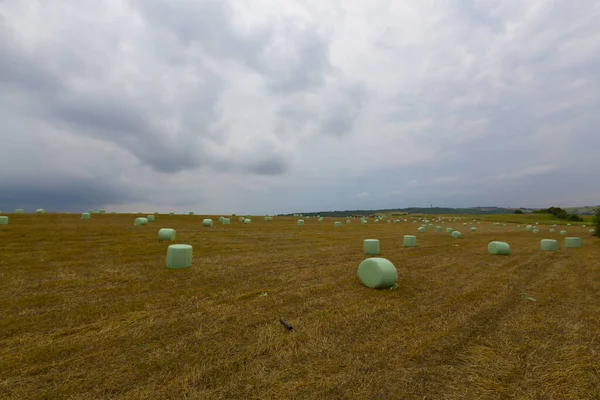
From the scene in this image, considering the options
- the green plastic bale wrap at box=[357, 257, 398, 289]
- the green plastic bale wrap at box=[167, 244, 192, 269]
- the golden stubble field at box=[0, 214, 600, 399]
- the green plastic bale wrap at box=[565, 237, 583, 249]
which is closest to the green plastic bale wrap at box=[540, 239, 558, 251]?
the green plastic bale wrap at box=[565, 237, 583, 249]

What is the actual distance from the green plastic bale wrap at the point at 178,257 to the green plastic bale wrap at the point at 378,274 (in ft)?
24.0

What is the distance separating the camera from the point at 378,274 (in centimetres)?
929

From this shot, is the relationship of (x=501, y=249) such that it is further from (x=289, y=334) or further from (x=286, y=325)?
(x=289, y=334)

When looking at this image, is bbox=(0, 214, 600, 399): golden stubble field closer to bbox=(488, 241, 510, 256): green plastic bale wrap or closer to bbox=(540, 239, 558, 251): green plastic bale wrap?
bbox=(488, 241, 510, 256): green plastic bale wrap

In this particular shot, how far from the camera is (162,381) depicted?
4.37 metres

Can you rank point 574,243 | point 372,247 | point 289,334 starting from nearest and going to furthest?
point 289,334, point 372,247, point 574,243

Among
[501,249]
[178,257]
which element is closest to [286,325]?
[178,257]

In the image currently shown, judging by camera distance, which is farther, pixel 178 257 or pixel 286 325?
pixel 178 257

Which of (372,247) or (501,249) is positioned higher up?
(372,247)

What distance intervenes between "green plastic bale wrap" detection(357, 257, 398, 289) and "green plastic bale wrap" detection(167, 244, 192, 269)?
24.0 feet

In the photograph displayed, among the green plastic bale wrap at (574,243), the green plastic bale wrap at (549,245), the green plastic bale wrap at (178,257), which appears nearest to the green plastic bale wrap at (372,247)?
the green plastic bale wrap at (178,257)

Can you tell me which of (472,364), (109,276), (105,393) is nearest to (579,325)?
(472,364)

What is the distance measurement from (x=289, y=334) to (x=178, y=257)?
742 centimetres

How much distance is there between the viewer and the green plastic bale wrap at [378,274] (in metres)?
9.25
